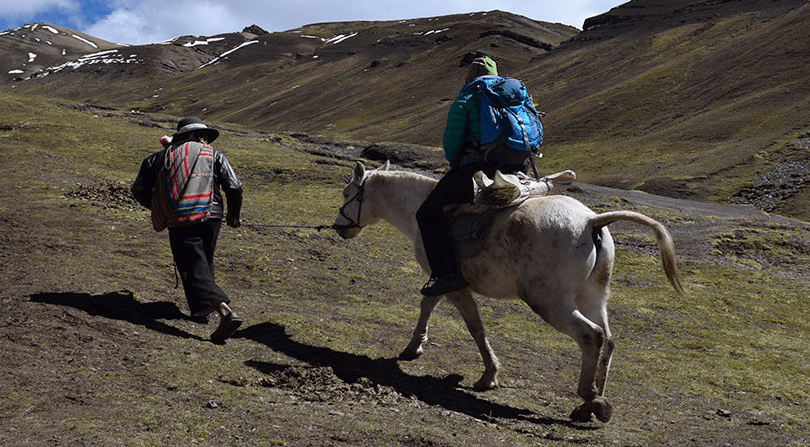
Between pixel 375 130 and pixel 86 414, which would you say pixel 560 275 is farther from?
pixel 375 130

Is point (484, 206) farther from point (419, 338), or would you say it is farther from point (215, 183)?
point (215, 183)

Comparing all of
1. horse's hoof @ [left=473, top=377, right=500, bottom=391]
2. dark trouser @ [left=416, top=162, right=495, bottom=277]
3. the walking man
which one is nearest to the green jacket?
dark trouser @ [left=416, top=162, right=495, bottom=277]

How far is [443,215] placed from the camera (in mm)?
9328

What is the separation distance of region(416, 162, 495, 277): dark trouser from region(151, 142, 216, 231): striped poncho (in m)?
3.08

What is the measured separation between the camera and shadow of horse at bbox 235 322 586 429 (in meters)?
8.12

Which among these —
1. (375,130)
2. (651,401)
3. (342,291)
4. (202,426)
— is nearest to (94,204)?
(342,291)

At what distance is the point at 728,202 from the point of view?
49688mm

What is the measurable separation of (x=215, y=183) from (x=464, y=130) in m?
3.77

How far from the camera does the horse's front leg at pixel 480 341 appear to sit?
357 inches

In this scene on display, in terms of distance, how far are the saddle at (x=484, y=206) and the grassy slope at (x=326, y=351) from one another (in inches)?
74.4

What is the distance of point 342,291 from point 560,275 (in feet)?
20.5

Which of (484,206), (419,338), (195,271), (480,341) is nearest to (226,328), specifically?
(195,271)

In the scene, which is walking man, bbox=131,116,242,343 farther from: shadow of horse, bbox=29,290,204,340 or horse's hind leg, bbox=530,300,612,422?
horse's hind leg, bbox=530,300,612,422

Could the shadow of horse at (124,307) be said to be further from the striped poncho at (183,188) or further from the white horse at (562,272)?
the white horse at (562,272)
